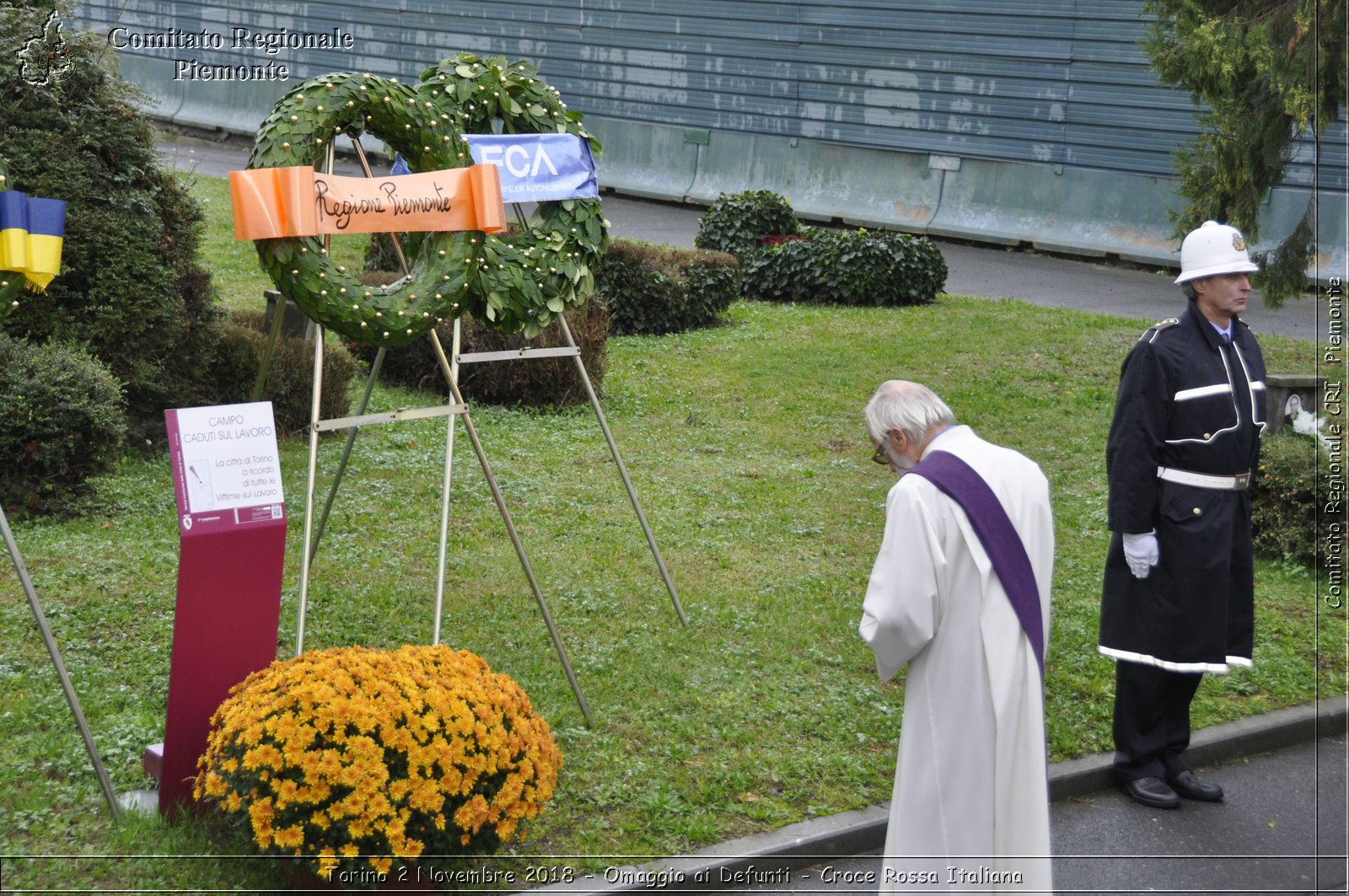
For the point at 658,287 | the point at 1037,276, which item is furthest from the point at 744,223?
the point at 1037,276

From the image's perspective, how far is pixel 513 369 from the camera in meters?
10.6

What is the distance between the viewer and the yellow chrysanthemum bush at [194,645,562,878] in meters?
3.81

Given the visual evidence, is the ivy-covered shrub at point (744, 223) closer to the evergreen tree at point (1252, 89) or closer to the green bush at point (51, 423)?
the evergreen tree at point (1252, 89)

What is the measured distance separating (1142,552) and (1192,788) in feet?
3.70

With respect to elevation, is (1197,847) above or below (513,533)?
below

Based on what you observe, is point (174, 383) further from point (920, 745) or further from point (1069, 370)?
point (1069, 370)

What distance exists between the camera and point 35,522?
723 centimetres

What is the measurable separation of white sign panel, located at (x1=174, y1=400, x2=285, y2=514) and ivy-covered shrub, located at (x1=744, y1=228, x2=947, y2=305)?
11509 millimetres

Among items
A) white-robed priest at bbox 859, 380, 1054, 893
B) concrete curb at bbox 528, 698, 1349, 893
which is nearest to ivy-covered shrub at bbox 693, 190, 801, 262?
concrete curb at bbox 528, 698, 1349, 893

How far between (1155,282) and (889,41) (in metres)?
6.47

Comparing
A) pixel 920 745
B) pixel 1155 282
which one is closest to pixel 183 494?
pixel 920 745

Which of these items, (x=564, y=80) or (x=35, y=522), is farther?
(x=564, y=80)

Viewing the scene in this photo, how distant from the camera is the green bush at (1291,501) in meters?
8.04

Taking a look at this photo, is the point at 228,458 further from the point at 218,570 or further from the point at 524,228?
the point at 524,228
